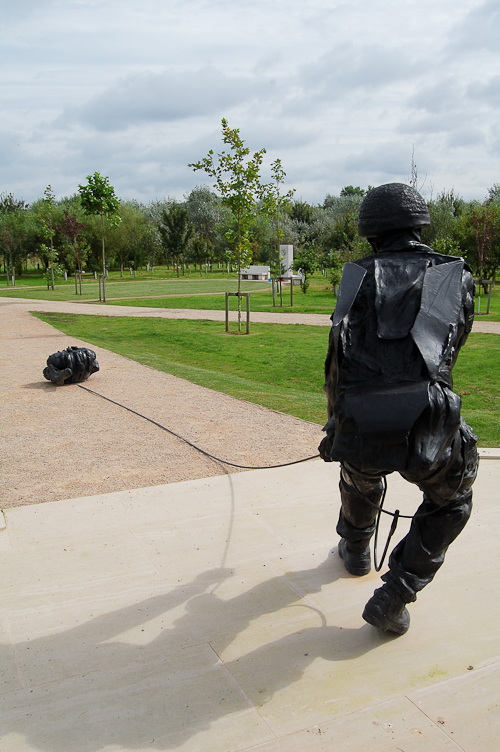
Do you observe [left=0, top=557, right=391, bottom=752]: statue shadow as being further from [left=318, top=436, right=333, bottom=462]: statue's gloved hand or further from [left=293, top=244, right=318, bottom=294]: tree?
[left=293, top=244, right=318, bottom=294]: tree

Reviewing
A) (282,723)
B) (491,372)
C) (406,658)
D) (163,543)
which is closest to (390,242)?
(406,658)

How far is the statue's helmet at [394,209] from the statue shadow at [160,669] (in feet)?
6.23

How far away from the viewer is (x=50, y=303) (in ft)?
86.0

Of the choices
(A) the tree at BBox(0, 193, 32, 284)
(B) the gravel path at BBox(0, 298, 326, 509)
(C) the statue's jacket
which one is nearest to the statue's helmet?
(C) the statue's jacket

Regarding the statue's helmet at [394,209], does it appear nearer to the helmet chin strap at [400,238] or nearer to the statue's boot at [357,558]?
the helmet chin strap at [400,238]

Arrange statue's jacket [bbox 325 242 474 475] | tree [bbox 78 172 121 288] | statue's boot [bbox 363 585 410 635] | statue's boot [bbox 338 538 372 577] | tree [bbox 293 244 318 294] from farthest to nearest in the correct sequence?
tree [bbox 293 244 318 294] → tree [bbox 78 172 121 288] → statue's boot [bbox 338 538 372 577] → statue's boot [bbox 363 585 410 635] → statue's jacket [bbox 325 242 474 475]

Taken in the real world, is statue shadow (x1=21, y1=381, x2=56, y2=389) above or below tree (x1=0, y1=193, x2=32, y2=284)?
below

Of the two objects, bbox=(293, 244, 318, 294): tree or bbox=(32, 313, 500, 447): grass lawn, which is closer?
bbox=(32, 313, 500, 447): grass lawn

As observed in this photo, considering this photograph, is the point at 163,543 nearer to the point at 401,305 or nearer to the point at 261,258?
the point at 401,305

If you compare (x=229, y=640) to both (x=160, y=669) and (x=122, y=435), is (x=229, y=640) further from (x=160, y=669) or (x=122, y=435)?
(x=122, y=435)

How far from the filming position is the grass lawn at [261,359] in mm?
8211

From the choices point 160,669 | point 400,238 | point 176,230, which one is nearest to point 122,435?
point 160,669

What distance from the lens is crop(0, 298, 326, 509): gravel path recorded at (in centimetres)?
520

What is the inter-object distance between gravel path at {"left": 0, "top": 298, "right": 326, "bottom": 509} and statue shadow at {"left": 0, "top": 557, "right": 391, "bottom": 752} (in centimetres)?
193
